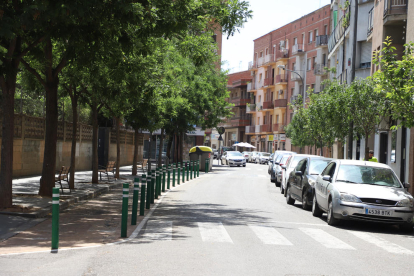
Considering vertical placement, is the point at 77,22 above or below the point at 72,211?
above

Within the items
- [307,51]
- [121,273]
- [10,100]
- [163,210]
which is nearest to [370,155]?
[163,210]

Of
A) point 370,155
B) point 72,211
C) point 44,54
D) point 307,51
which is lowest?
point 72,211

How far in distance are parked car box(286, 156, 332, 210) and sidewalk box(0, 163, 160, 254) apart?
4.97 meters

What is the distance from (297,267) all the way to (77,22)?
784 centimetres

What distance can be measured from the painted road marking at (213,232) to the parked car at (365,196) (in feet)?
9.09

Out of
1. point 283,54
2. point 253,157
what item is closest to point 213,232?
point 253,157

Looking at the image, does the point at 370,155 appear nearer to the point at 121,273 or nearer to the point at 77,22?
the point at 77,22

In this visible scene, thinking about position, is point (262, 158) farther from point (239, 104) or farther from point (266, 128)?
point (239, 104)

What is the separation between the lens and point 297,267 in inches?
310

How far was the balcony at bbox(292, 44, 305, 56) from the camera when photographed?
231 ft

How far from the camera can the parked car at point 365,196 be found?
12852mm

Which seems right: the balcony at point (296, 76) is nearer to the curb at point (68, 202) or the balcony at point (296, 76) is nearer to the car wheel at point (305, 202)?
the curb at point (68, 202)

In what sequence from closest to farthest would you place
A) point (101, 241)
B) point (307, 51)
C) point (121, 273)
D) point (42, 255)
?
point (121, 273), point (42, 255), point (101, 241), point (307, 51)

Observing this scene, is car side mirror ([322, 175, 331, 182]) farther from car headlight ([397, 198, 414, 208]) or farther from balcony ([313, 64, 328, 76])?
balcony ([313, 64, 328, 76])
